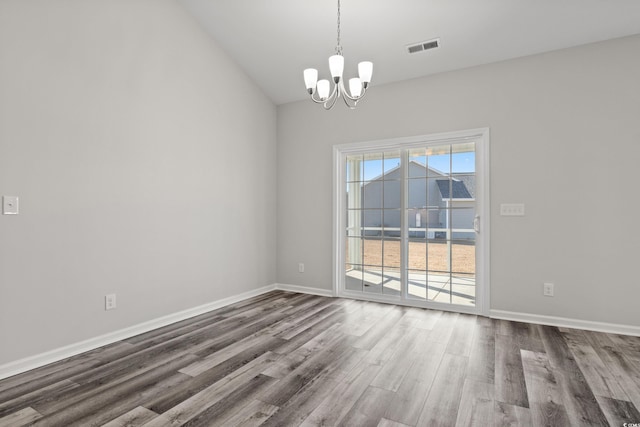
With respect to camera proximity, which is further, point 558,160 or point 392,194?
point 392,194

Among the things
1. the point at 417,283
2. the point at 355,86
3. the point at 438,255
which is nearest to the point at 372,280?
the point at 417,283

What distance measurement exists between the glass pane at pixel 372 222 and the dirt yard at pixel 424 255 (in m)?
0.11

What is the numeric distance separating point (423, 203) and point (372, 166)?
0.86 metres

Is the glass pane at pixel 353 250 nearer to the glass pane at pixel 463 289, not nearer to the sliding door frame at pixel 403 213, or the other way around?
the sliding door frame at pixel 403 213

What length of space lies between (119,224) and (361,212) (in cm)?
289

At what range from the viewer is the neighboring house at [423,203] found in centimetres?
399

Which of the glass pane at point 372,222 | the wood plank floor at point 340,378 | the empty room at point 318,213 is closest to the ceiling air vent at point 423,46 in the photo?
the empty room at point 318,213

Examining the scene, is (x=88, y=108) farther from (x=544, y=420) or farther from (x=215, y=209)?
(x=544, y=420)

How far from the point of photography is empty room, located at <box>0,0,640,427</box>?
2250 mm

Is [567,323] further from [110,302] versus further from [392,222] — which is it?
[110,302]

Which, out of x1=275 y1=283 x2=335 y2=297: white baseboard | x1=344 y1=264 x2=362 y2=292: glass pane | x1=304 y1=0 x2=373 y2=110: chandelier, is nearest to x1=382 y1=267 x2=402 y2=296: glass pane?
x1=344 y1=264 x2=362 y2=292: glass pane

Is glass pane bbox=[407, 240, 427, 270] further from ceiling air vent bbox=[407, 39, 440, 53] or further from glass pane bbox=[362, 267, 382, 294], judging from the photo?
ceiling air vent bbox=[407, 39, 440, 53]

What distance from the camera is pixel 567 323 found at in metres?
3.41

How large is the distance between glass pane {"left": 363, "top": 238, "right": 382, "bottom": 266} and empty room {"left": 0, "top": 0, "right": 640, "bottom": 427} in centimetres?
3
